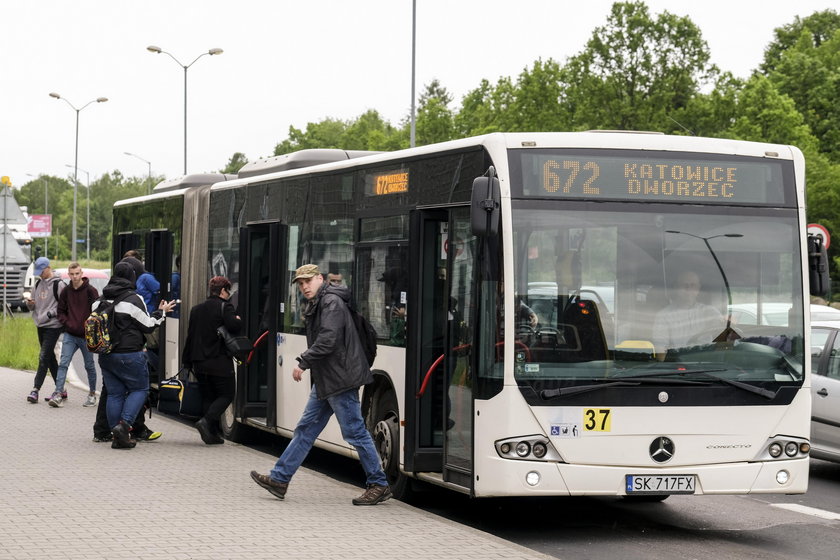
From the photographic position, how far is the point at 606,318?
898 centimetres

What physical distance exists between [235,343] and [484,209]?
5.34 meters

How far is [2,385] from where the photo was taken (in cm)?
2070

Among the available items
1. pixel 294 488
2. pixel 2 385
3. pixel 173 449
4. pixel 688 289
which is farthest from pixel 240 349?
pixel 2 385

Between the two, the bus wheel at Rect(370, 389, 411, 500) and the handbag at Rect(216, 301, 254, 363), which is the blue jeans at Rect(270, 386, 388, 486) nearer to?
the bus wheel at Rect(370, 389, 411, 500)

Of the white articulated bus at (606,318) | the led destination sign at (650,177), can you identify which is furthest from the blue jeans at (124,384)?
the led destination sign at (650,177)

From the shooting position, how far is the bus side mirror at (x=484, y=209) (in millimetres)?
8766

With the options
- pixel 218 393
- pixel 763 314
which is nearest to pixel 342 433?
pixel 763 314

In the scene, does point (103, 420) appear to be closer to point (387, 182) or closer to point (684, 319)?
point (387, 182)

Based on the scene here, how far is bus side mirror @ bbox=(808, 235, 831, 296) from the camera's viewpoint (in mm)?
9508

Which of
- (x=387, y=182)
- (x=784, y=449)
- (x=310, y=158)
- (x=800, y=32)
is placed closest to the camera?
(x=784, y=449)

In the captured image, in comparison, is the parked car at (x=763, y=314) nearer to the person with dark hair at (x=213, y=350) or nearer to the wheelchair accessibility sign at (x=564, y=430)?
the wheelchair accessibility sign at (x=564, y=430)

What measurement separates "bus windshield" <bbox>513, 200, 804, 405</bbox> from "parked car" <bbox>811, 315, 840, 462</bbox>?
3.48 metres

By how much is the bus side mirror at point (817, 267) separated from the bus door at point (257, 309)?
5.60m

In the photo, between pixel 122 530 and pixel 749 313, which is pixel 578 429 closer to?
pixel 749 313
